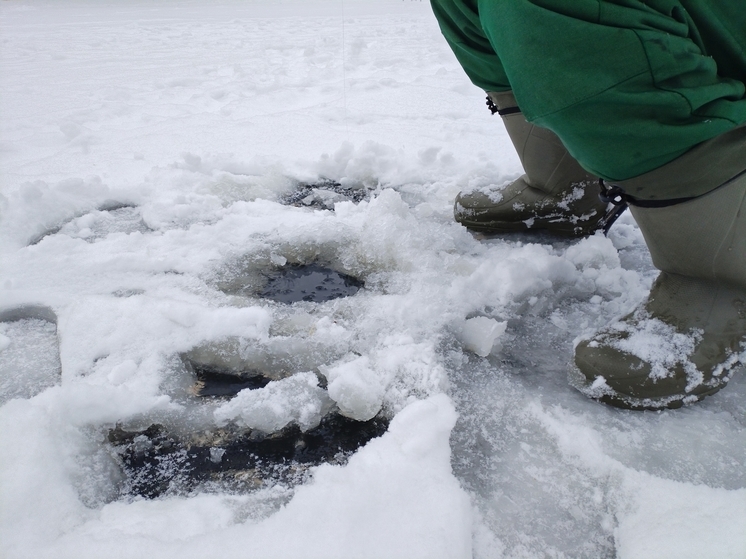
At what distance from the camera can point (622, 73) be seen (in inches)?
30.6

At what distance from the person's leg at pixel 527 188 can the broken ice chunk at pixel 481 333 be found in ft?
1.81

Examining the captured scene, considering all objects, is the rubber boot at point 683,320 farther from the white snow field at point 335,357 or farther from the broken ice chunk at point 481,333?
the broken ice chunk at point 481,333

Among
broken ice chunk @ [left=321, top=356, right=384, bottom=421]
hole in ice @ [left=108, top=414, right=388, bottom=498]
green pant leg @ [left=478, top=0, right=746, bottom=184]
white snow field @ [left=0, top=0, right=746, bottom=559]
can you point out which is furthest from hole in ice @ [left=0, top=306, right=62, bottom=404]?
green pant leg @ [left=478, top=0, right=746, bottom=184]

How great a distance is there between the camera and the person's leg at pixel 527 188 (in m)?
1.34

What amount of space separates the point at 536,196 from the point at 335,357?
2.84 ft

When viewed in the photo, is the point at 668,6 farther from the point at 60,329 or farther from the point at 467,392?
the point at 60,329

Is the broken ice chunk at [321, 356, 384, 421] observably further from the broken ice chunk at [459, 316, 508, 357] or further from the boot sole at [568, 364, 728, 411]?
the boot sole at [568, 364, 728, 411]

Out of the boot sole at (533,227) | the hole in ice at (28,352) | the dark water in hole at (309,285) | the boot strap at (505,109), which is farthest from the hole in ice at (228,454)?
the boot strap at (505,109)

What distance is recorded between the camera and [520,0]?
2.64 ft

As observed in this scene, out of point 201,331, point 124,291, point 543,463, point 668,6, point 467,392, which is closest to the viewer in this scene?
point 668,6

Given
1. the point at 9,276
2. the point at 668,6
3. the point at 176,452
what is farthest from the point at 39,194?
the point at 668,6

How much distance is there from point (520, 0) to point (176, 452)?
3.26 ft

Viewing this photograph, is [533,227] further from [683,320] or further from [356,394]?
[356,394]

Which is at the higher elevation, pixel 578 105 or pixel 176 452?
pixel 578 105
